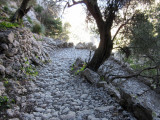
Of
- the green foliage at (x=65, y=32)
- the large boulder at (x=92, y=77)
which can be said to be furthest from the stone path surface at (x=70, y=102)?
the green foliage at (x=65, y=32)

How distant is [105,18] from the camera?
566 centimetres

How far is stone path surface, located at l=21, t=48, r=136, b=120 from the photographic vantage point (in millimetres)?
2895

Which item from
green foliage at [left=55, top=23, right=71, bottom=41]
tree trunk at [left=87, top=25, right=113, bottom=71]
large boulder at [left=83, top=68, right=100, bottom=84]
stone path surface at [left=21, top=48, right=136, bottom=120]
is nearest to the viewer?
stone path surface at [left=21, top=48, right=136, bottom=120]

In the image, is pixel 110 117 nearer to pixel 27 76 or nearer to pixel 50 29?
pixel 27 76

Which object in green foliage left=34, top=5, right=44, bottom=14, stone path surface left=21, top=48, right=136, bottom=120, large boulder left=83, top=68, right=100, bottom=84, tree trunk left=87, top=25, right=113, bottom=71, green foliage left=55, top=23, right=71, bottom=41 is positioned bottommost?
stone path surface left=21, top=48, right=136, bottom=120

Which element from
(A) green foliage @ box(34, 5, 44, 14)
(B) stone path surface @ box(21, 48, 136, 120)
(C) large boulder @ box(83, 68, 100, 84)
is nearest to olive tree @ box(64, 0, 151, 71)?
(C) large boulder @ box(83, 68, 100, 84)

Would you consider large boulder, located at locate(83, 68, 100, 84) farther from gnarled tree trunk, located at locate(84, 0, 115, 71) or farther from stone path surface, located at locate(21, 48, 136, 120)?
gnarled tree trunk, located at locate(84, 0, 115, 71)

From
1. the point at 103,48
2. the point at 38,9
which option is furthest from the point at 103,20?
the point at 38,9

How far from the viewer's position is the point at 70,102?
3.62 m

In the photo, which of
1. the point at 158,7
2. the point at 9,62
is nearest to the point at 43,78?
the point at 9,62

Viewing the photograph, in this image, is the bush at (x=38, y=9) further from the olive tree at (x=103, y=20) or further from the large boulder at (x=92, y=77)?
the large boulder at (x=92, y=77)

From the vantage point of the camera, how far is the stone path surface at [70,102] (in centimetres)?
289

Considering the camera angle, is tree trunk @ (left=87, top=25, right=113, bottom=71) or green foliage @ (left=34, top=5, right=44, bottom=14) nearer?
tree trunk @ (left=87, top=25, right=113, bottom=71)

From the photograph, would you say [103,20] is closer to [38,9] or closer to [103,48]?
[103,48]
